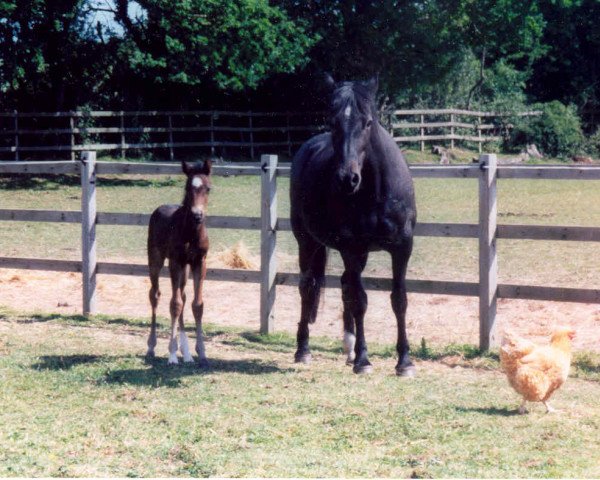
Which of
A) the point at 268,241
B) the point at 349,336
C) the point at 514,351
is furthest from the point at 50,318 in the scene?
the point at 514,351

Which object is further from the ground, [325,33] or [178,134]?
[325,33]

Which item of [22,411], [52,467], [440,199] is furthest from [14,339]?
[440,199]

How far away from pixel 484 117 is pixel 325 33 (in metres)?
9.16

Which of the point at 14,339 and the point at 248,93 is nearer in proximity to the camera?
the point at 14,339

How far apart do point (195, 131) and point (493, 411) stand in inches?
1127

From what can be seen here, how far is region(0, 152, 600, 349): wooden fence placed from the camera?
820 cm

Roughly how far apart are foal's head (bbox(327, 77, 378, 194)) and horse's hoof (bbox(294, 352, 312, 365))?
191 cm

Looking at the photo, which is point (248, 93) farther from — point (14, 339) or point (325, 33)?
point (14, 339)

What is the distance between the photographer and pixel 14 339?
345 inches

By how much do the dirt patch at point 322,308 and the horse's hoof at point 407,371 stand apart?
1520mm

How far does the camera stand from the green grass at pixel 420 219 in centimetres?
1217

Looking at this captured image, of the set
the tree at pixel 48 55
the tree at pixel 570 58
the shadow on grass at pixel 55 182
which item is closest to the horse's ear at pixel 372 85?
the shadow on grass at pixel 55 182

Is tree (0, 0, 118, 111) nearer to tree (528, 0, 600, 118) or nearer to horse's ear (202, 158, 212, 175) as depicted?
horse's ear (202, 158, 212, 175)

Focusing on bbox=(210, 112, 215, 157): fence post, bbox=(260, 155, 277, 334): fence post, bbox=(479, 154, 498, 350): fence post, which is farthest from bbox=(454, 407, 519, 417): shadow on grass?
bbox=(210, 112, 215, 157): fence post
